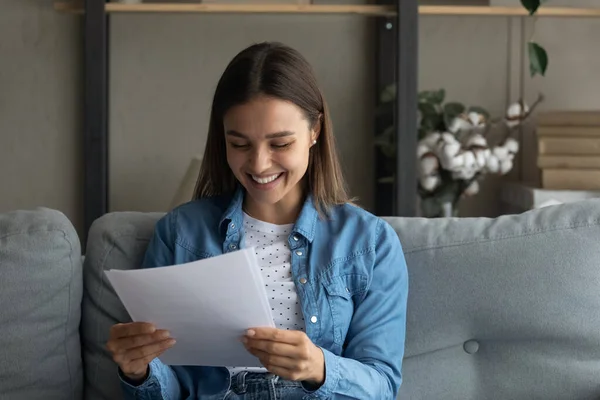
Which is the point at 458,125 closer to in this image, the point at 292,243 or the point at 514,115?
the point at 514,115

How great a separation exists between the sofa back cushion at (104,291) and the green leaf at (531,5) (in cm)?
A: 148

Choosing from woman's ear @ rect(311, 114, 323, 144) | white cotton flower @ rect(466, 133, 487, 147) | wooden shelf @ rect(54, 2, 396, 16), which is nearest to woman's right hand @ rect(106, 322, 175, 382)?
woman's ear @ rect(311, 114, 323, 144)

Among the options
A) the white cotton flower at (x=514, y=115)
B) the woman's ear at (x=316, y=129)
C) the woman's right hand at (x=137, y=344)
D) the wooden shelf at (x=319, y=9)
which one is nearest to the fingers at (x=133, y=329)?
the woman's right hand at (x=137, y=344)

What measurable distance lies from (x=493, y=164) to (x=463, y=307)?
121 cm

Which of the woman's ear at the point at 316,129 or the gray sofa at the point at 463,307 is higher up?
the woman's ear at the point at 316,129

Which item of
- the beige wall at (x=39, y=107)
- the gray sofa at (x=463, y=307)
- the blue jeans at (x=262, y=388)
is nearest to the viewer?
the blue jeans at (x=262, y=388)

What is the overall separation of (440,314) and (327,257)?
25 cm

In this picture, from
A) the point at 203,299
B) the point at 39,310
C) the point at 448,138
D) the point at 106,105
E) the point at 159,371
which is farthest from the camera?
the point at 448,138

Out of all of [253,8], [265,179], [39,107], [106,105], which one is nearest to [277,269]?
[265,179]

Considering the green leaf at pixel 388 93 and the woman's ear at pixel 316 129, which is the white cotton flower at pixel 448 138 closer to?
the green leaf at pixel 388 93

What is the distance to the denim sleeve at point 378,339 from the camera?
1.35 meters

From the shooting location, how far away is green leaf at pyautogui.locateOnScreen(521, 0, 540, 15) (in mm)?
2578

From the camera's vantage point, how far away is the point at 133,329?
1.28 m

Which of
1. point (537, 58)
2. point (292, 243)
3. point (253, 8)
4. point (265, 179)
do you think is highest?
point (253, 8)
